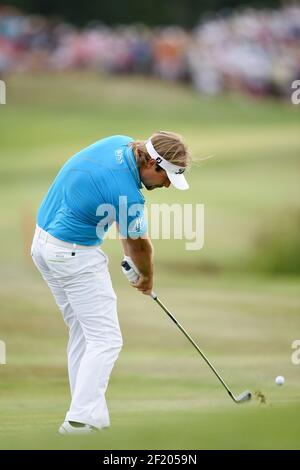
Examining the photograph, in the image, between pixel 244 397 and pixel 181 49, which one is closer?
pixel 244 397

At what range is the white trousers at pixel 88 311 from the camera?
23.7ft

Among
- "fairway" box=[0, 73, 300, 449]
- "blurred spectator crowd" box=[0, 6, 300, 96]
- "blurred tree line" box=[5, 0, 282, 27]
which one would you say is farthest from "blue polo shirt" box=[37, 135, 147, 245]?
"blurred spectator crowd" box=[0, 6, 300, 96]

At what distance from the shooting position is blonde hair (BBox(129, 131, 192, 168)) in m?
7.34

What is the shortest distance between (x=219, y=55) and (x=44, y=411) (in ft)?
61.6

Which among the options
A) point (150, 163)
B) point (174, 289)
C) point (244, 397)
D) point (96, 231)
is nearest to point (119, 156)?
point (150, 163)

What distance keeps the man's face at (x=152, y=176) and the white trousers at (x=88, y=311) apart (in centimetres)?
52

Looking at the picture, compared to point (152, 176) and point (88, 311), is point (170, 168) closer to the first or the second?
point (152, 176)

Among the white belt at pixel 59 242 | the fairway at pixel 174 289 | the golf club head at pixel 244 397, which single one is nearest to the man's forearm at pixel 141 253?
the white belt at pixel 59 242

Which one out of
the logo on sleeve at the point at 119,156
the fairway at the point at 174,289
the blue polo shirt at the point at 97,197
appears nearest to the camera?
the blue polo shirt at the point at 97,197

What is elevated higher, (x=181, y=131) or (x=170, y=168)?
(x=181, y=131)

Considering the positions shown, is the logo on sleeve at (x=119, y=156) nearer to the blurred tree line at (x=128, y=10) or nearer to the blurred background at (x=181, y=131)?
the blurred background at (x=181, y=131)

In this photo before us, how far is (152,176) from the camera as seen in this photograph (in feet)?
24.3

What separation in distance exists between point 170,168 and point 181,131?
19.4 metres

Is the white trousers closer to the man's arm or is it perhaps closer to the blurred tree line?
the man's arm
